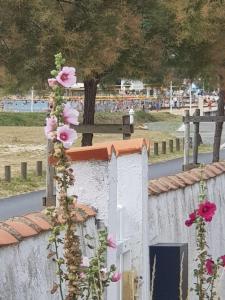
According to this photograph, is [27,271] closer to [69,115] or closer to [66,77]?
[69,115]

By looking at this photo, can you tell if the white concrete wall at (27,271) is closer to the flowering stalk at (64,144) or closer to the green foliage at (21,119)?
the flowering stalk at (64,144)

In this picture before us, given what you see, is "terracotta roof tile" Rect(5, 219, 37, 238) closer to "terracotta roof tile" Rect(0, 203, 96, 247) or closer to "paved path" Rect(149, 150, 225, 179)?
"terracotta roof tile" Rect(0, 203, 96, 247)

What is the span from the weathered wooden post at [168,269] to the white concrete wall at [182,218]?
198 mm

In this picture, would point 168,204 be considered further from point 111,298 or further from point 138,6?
point 138,6

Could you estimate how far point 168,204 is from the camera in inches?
289

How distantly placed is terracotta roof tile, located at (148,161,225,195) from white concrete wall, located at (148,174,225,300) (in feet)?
0.14

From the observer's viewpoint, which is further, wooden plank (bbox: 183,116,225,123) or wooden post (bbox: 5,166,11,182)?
wooden post (bbox: 5,166,11,182)

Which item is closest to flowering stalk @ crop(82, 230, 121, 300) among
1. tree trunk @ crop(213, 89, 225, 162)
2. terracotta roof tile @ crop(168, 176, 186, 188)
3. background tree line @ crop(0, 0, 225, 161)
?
terracotta roof tile @ crop(168, 176, 186, 188)

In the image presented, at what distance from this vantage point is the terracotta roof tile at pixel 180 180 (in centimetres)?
712

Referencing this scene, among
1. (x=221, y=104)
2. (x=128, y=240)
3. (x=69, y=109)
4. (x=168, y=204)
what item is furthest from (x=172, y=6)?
(x=69, y=109)

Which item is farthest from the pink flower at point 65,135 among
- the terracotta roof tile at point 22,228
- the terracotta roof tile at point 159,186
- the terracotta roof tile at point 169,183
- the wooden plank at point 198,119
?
the wooden plank at point 198,119

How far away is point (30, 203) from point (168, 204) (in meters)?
12.2

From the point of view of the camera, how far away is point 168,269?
6410 mm

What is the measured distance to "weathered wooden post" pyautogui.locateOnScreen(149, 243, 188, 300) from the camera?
6391mm
